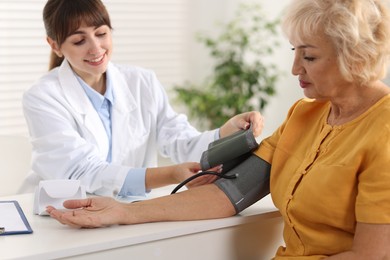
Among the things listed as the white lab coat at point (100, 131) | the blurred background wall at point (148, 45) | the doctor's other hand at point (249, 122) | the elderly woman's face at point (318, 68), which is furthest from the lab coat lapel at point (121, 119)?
the blurred background wall at point (148, 45)

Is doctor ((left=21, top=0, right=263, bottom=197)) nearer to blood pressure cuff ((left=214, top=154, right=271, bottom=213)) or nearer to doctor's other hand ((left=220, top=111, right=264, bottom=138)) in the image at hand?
doctor's other hand ((left=220, top=111, right=264, bottom=138))

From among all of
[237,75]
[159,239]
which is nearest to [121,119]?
[159,239]

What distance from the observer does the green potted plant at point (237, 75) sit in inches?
177

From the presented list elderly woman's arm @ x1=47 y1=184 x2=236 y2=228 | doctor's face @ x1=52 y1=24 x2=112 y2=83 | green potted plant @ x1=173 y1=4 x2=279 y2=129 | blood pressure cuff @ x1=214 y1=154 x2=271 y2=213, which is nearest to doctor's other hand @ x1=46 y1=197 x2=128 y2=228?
elderly woman's arm @ x1=47 y1=184 x2=236 y2=228

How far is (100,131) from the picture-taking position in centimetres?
252

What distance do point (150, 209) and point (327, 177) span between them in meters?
0.47

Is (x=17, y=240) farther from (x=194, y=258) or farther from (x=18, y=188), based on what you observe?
(x=18, y=188)

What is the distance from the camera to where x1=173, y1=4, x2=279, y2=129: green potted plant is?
448cm

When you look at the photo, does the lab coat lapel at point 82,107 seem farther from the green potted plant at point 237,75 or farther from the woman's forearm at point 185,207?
the green potted plant at point 237,75

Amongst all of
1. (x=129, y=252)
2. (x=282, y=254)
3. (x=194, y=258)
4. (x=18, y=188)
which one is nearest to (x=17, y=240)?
(x=129, y=252)

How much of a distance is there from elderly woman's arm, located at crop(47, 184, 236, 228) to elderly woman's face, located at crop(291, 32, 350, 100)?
0.39 m

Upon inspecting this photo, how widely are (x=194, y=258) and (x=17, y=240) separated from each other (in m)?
0.45

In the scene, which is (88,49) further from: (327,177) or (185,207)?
(327,177)

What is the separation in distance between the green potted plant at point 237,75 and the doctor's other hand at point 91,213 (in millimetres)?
2505
